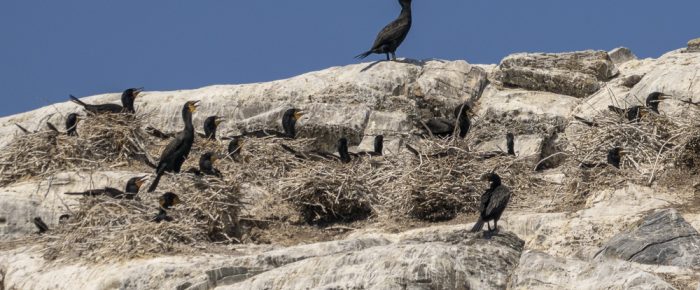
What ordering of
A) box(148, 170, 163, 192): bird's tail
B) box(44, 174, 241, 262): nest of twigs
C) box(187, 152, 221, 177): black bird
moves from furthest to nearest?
box(187, 152, 221, 177): black bird < box(148, 170, 163, 192): bird's tail < box(44, 174, 241, 262): nest of twigs

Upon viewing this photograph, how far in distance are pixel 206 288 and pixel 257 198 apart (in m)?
5.11

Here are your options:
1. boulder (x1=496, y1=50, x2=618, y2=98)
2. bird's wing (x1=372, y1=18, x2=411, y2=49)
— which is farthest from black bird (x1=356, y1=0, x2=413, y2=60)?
boulder (x1=496, y1=50, x2=618, y2=98)

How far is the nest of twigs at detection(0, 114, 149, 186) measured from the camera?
81.3ft

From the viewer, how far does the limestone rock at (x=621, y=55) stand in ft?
98.1

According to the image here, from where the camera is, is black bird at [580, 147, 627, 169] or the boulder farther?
the boulder

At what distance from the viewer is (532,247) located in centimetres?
1966

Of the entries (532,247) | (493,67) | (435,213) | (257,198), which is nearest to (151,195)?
(257,198)

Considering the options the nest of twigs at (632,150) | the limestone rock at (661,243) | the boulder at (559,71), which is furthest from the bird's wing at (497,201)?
the boulder at (559,71)

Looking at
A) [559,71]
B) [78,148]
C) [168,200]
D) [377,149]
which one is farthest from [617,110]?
[78,148]

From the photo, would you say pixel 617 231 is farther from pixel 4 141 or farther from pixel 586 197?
pixel 4 141

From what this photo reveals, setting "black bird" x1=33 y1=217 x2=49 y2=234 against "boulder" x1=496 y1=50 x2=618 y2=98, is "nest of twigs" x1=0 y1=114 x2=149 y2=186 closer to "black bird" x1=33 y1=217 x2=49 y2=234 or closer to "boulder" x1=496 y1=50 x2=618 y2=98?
"black bird" x1=33 y1=217 x2=49 y2=234

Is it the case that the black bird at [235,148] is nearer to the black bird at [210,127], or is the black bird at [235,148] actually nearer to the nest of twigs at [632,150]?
the black bird at [210,127]

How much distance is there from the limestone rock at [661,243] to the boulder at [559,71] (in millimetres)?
9265

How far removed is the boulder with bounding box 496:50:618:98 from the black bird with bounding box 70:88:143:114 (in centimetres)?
601
